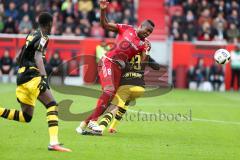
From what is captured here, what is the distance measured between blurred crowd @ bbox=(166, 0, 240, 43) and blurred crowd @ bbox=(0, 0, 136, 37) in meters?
2.12

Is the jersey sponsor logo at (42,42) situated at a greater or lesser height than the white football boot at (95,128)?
greater

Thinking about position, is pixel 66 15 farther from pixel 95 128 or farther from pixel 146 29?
pixel 95 128

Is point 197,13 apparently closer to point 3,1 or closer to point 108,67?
point 3,1

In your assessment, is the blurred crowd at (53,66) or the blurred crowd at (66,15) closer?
the blurred crowd at (53,66)

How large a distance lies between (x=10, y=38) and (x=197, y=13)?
8997mm

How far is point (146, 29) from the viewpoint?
44.4ft

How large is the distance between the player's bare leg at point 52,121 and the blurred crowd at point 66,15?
1738 centimetres

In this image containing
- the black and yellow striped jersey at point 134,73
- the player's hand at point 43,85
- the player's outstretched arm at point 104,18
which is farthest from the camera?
the black and yellow striped jersey at point 134,73

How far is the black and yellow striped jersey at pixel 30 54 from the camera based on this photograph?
11.0 metres

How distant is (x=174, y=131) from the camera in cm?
1445

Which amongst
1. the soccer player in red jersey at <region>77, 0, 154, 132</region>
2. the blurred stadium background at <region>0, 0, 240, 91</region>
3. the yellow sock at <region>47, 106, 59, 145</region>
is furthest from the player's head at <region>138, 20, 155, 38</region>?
the blurred stadium background at <region>0, 0, 240, 91</region>

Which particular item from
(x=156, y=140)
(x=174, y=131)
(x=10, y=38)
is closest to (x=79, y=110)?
(x=174, y=131)

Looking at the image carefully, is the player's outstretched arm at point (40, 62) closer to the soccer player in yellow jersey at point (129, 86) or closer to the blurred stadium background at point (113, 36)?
the soccer player in yellow jersey at point (129, 86)

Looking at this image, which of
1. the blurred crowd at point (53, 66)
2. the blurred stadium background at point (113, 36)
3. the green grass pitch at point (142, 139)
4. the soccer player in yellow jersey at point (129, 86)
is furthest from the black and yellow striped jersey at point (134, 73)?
the blurred crowd at point (53, 66)
